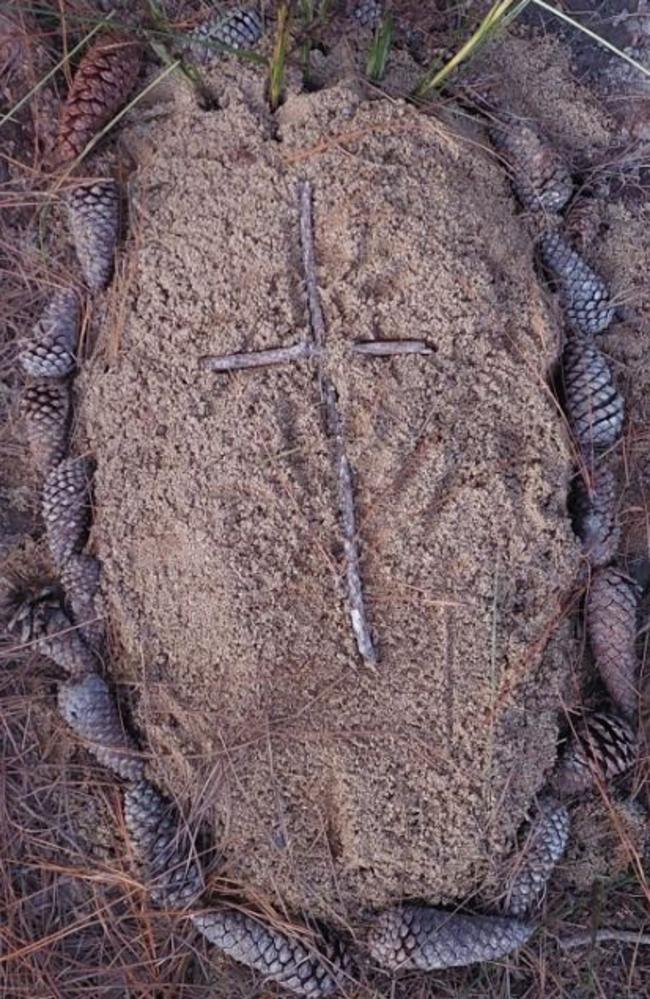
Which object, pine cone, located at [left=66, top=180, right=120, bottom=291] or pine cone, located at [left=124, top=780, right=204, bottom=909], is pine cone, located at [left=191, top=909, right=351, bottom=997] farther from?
pine cone, located at [left=66, top=180, right=120, bottom=291]

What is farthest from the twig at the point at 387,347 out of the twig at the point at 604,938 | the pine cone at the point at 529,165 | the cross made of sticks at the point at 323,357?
the twig at the point at 604,938

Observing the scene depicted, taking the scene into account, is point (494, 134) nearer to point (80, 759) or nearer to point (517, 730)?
point (517, 730)

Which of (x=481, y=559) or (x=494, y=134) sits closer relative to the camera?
(x=481, y=559)

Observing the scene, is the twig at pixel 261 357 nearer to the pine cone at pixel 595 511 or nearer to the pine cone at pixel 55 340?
the pine cone at pixel 55 340

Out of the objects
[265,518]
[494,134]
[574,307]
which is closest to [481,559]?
[265,518]

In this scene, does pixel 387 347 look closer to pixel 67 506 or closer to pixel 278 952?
pixel 67 506
